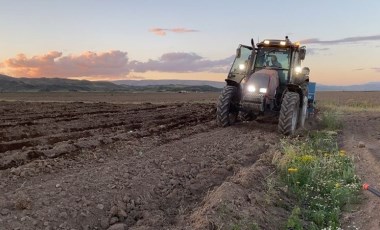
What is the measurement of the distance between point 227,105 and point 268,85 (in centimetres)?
142

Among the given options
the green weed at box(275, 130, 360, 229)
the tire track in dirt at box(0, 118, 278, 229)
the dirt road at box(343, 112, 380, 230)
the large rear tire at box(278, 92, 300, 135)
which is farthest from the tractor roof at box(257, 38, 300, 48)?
the tire track in dirt at box(0, 118, 278, 229)

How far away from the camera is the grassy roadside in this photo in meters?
7.21

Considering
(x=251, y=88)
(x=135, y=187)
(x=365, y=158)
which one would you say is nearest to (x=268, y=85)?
(x=251, y=88)

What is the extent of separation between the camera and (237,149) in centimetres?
1164

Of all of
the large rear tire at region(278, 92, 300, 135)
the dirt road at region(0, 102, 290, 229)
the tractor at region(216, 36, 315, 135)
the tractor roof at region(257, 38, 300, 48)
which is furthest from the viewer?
the tractor roof at region(257, 38, 300, 48)

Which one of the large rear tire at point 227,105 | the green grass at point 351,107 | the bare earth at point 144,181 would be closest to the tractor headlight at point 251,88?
the large rear tire at point 227,105

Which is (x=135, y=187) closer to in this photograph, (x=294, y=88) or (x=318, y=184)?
(x=318, y=184)

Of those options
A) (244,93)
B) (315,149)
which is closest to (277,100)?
(244,93)

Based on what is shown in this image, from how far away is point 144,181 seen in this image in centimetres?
795

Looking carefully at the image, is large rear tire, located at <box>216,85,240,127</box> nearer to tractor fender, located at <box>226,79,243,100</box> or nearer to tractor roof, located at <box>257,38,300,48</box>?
tractor fender, located at <box>226,79,243,100</box>

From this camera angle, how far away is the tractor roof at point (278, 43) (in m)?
15.6

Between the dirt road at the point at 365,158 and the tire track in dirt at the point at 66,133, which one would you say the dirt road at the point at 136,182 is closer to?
the tire track in dirt at the point at 66,133

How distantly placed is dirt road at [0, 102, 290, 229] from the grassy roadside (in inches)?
12.6

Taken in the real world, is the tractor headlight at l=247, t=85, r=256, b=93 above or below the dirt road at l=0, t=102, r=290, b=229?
above
